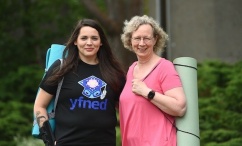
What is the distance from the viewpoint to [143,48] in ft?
16.4

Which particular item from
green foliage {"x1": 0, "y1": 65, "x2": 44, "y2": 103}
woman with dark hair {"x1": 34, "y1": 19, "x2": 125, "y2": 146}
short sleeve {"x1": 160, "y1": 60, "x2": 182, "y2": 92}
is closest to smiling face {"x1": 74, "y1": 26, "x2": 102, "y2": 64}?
woman with dark hair {"x1": 34, "y1": 19, "x2": 125, "y2": 146}

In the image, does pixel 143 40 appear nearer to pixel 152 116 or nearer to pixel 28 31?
pixel 152 116

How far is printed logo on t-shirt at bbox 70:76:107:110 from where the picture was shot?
16.4ft

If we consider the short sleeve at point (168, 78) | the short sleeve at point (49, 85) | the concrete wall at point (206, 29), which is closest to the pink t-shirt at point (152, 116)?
the short sleeve at point (168, 78)

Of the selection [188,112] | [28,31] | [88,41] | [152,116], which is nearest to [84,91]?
[88,41]

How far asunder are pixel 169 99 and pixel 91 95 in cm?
63

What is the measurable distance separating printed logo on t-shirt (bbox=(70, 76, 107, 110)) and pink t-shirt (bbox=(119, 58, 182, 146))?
197mm

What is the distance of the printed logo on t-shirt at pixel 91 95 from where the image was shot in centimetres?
501

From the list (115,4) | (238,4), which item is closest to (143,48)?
(115,4)

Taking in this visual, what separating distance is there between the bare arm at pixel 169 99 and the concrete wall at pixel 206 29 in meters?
8.14

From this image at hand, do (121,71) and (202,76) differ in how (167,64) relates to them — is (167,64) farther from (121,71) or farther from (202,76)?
(202,76)

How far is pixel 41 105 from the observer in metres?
5.20

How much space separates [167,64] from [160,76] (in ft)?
0.43

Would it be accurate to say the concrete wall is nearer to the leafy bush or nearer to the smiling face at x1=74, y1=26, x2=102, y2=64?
the leafy bush
